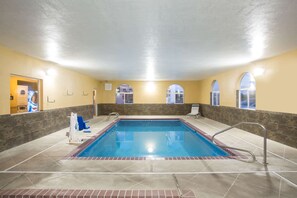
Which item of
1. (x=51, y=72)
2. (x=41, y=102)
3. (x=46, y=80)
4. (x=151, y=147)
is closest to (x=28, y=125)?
(x=41, y=102)

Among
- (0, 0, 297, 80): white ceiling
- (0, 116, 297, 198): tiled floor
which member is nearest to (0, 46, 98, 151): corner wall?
(0, 0, 297, 80): white ceiling

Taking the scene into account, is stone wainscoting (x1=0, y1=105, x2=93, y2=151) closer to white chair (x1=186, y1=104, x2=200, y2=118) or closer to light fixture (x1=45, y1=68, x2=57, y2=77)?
light fixture (x1=45, y1=68, x2=57, y2=77)

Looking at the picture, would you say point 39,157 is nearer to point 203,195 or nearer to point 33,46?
point 33,46

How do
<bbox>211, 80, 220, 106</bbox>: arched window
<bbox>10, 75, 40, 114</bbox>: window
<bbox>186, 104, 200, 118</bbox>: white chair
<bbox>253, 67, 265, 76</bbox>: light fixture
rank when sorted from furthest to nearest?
<bbox>186, 104, 200, 118</bbox>: white chair, <bbox>211, 80, 220, 106</bbox>: arched window, <bbox>10, 75, 40, 114</bbox>: window, <bbox>253, 67, 265, 76</bbox>: light fixture

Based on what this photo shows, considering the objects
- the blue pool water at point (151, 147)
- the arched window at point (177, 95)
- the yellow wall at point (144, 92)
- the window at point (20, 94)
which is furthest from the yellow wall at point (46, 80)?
the arched window at point (177, 95)

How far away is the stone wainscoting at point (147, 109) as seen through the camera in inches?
509

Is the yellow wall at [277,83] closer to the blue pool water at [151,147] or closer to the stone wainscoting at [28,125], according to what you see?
the blue pool water at [151,147]

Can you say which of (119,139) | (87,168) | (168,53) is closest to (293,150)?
(168,53)

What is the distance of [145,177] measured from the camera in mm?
2826

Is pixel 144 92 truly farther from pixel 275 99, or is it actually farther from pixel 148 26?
pixel 148 26

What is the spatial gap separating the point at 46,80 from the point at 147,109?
25.4ft

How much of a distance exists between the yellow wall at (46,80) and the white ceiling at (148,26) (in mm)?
388

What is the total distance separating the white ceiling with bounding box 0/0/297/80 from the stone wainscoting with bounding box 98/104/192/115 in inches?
323

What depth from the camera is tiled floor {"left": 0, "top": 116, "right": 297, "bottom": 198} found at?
7.80ft
